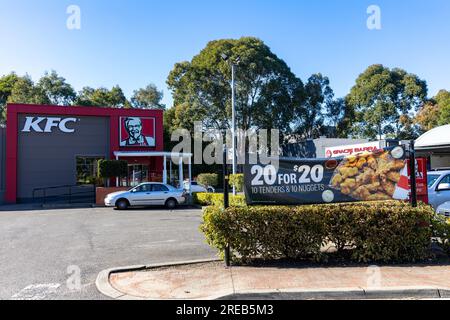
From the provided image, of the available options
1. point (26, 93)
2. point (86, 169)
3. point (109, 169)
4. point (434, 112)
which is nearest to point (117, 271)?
point (109, 169)

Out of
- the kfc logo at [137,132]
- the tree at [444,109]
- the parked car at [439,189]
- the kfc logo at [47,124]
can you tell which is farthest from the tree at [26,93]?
the parked car at [439,189]

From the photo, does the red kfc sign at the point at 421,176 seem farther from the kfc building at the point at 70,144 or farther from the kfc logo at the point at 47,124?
the kfc logo at the point at 47,124

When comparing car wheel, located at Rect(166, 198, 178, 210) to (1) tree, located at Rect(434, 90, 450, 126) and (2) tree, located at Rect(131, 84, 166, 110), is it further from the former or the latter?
(2) tree, located at Rect(131, 84, 166, 110)

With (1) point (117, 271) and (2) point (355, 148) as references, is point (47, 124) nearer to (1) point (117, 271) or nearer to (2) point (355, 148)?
(2) point (355, 148)

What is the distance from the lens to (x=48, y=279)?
699cm

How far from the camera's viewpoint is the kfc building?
89.8 feet

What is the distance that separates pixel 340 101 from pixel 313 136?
5.44 m

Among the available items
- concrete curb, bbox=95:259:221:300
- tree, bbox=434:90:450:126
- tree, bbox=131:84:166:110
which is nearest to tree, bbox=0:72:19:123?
tree, bbox=131:84:166:110

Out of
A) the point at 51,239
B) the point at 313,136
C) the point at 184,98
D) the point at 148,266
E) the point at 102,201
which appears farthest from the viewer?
the point at 313,136

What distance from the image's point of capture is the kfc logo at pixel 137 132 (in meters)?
29.6

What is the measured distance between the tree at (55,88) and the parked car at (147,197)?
1388 inches
